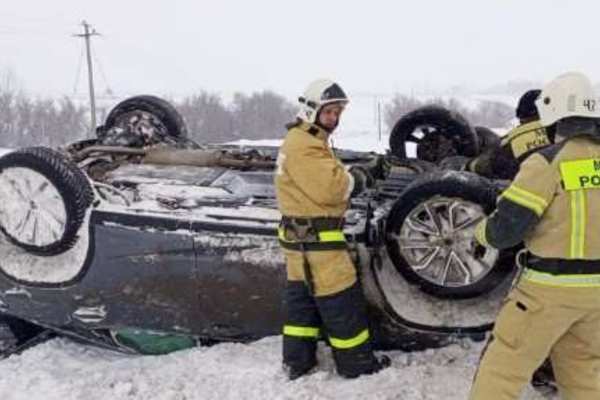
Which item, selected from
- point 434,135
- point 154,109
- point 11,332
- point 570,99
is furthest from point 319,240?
point 154,109

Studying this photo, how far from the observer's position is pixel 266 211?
446 centimetres

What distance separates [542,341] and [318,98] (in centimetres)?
156

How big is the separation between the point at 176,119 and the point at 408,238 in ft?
A: 9.92

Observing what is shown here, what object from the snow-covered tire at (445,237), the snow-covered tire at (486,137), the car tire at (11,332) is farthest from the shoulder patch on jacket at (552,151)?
the car tire at (11,332)

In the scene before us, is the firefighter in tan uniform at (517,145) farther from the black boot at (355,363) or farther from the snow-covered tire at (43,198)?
the snow-covered tire at (43,198)

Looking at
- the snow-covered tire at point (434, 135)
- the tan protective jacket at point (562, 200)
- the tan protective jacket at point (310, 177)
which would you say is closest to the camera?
the tan protective jacket at point (562, 200)

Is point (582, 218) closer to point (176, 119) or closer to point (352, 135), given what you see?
point (176, 119)

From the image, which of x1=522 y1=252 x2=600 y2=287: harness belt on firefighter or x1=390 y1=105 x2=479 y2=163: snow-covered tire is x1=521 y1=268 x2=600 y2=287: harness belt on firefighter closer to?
x1=522 y1=252 x2=600 y2=287: harness belt on firefighter

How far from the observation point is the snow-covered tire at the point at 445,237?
396 cm

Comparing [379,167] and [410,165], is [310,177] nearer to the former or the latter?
[379,167]

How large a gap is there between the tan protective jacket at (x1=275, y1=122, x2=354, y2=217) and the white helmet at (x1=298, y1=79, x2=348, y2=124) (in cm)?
5

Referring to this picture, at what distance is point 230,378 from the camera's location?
159 inches

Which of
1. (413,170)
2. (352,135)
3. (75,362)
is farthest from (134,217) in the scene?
(352,135)

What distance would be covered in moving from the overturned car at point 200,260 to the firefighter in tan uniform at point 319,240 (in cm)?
20
